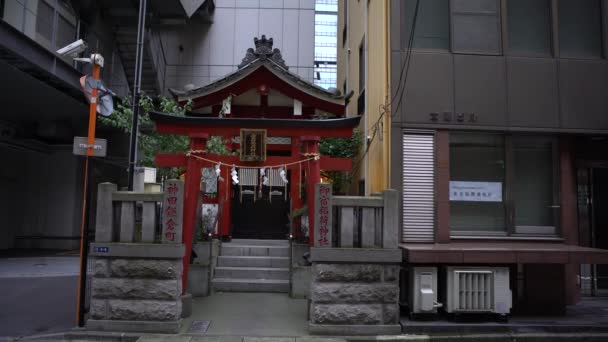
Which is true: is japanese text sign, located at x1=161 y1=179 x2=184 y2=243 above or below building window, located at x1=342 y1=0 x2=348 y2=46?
below

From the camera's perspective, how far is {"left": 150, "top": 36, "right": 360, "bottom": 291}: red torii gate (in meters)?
9.00

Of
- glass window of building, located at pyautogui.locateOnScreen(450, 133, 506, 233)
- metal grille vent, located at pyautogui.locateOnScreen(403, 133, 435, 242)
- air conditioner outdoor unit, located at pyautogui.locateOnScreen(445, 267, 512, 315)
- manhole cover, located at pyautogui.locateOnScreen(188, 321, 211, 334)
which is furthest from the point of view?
glass window of building, located at pyautogui.locateOnScreen(450, 133, 506, 233)

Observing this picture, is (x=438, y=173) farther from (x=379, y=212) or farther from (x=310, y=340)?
(x=310, y=340)

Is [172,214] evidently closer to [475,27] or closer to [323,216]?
[323,216]

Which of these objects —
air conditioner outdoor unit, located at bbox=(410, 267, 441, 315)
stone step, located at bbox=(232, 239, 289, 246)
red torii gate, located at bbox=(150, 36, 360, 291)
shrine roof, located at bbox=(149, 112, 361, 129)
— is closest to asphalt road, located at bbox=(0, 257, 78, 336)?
red torii gate, located at bbox=(150, 36, 360, 291)

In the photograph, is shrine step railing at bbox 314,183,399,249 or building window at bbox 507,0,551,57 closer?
shrine step railing at bbox 314,183,399,249

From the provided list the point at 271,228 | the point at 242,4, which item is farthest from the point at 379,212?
the point at 242,4

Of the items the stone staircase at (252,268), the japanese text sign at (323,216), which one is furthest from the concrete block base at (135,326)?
the stone staircase at (252,268)

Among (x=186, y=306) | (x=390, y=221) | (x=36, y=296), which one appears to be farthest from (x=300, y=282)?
(x=36, y=296)

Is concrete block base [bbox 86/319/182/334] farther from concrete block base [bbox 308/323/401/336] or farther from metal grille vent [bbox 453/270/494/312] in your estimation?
metal grille vent [bbox 453/270/494/312]

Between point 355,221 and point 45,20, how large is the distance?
13396mm

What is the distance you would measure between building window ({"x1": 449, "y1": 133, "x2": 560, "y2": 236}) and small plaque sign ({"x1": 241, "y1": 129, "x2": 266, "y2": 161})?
4.32 meters

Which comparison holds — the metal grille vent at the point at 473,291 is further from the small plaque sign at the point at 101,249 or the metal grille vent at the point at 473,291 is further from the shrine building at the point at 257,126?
the small plaque sign at the point at 101,249

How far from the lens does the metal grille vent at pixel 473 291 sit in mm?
8375
